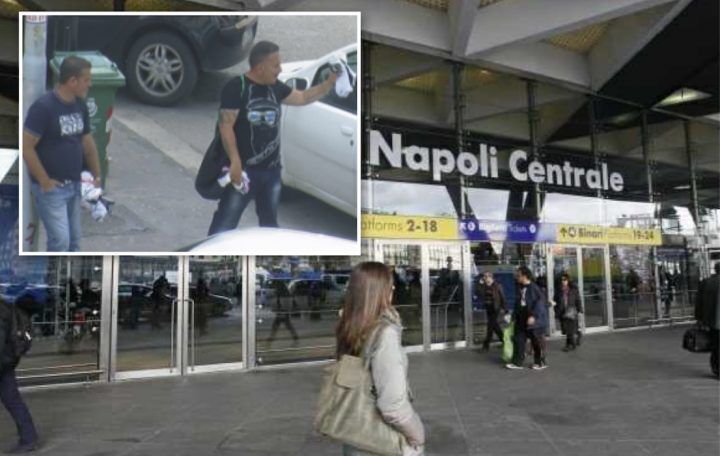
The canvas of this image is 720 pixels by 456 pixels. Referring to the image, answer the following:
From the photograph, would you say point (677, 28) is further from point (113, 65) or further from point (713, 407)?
point (113, 65)

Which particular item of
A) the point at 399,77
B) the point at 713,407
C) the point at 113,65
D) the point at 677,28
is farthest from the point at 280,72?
the point at 677,28

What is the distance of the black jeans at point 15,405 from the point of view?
518cm

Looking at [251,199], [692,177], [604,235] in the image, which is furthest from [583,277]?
[251,199]

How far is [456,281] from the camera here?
38.4 feet

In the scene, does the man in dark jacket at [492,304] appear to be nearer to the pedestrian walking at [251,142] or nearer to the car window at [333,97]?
the pedestrian walking at [251,142]

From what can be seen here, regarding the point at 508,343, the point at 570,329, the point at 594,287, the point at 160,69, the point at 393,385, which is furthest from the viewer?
the point at 594,287

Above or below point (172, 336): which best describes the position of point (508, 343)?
below

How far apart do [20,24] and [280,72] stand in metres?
3.32

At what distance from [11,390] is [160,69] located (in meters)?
4.53

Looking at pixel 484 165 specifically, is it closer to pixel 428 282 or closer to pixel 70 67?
pixel 428 282

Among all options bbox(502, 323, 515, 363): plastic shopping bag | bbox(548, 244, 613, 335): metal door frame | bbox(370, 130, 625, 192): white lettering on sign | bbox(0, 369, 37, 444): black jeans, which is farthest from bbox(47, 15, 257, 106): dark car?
bbox(548, 244, 613, 335): metal door frame

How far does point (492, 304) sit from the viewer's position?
35.6ft

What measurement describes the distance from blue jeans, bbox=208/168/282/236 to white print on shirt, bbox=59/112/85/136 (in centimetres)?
190

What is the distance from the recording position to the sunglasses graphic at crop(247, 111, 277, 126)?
803 centimetres
